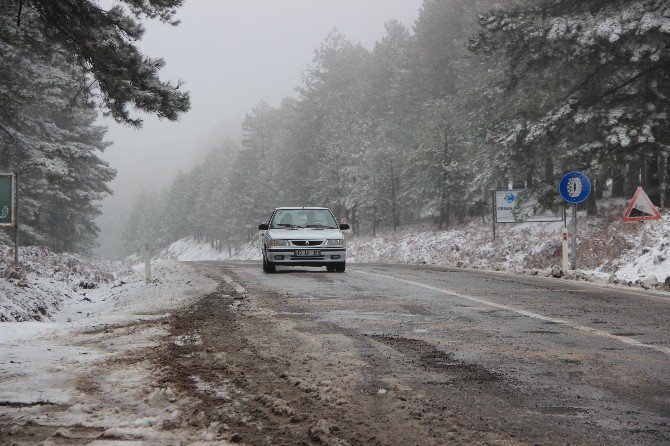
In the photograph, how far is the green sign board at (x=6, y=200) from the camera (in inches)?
547

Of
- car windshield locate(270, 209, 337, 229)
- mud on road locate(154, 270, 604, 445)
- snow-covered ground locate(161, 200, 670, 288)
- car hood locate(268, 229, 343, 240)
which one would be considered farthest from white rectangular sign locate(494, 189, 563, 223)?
mud on road locate(154, 270, 604, 445)

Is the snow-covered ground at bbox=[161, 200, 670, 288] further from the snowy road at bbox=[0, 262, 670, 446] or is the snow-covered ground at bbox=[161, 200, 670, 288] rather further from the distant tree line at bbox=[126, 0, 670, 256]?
the snowy road at bbox=[0, 262, 670, 446]

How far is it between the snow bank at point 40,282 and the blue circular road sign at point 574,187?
1219cm

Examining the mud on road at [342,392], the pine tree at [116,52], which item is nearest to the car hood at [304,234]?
the pine tree at [116,52]

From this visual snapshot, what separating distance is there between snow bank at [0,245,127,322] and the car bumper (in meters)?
4.79

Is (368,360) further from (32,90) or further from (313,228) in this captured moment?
(32,90)

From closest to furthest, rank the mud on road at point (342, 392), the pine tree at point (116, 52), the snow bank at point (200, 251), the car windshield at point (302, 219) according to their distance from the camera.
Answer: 1. the mud on road at point (342, 392)
2. the pine tree at point (116, 52)
3. the car windshield at point (302, 219)
4. the snow bank at point (200, 251)

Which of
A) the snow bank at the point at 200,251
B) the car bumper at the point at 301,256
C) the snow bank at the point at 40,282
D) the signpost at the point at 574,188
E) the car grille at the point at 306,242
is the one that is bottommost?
the snow bank at the point at 200,251

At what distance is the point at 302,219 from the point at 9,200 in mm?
7268

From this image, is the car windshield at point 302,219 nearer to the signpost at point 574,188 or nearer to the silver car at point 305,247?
the silver car at point 305,247

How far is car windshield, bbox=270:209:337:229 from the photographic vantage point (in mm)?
16938

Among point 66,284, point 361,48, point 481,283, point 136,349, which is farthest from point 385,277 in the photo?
point 361,48

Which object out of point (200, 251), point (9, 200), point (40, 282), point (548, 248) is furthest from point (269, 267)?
point (200, 251)

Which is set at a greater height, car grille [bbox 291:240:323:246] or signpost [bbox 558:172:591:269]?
signpost [bbox 558:172:591:269]
